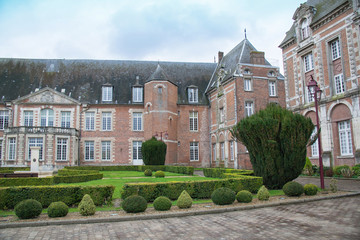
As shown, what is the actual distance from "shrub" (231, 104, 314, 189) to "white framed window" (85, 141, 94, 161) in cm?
2309

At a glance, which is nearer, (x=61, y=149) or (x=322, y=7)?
(x=322, y=7)

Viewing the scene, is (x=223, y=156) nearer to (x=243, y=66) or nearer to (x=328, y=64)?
(x=243, y=66)

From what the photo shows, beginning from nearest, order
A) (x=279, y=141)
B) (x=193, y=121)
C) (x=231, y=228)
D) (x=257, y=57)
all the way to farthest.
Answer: (x=231, y=228), (x=279, y=141), (x=257, y=57), (x=193, y=121)

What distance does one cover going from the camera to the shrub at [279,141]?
41.8 feet

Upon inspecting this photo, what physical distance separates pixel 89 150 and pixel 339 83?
24721mm

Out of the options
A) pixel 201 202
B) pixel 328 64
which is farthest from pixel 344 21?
pixel 201 202

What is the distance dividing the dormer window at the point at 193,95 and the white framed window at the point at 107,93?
894cm

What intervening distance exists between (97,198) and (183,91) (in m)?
25.9

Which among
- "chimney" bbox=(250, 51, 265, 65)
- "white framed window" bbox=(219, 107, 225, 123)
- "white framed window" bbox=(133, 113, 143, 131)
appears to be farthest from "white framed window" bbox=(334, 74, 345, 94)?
"white framed window" bbox=(133, 113, 143, 131)

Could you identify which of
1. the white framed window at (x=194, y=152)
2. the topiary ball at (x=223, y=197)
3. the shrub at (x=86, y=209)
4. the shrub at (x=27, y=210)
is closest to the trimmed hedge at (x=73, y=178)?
the shrub at (x=27, y=210)

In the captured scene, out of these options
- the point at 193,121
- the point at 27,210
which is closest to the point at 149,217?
the point at 27,210

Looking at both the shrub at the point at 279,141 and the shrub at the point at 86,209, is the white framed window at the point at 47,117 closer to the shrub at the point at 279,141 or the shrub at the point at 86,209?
the shrub at the point at 279,141

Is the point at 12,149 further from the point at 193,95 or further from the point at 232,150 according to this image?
the point at 232,150

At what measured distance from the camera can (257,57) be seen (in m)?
29.0
